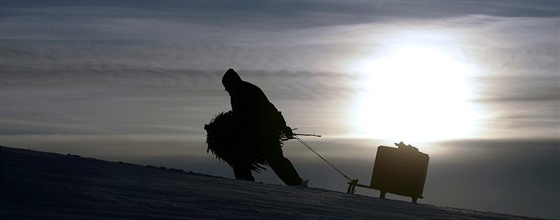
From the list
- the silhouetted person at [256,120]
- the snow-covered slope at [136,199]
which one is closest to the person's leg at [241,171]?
the silhouetted person at [256,120]

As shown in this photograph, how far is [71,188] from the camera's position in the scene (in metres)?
7.54

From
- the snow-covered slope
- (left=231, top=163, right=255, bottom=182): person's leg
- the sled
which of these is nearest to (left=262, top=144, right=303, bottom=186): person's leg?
(left=231, top=163, right=255, bottom=182): person's leg

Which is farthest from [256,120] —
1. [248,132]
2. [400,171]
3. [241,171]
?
[400,171]

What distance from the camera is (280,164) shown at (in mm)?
20953

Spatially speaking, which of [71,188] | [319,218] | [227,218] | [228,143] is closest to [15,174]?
[71,188]

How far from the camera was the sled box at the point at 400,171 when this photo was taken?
17828 mm

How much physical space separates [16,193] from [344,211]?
3809 millimetres

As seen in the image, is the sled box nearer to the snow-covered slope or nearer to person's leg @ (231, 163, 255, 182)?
person's leg @ (231, 163, 255, 182)

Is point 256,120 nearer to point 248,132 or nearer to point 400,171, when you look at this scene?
point 248,132

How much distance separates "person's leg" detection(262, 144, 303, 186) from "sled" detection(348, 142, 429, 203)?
3160mm

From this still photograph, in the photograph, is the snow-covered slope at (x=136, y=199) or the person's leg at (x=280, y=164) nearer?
the snow-covered slope at (x=136, y=199)

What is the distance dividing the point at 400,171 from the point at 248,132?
416 cm

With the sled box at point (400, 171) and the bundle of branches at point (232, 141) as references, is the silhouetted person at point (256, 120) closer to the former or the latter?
the bundle of branches at point (232, 141)

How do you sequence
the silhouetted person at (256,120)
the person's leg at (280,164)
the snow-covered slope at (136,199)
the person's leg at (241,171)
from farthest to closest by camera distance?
the person's leg at (280,164) < the person's leg at (241,171) < the silhouetted person at (256,120) < the snow-covered slope at (136,199)
